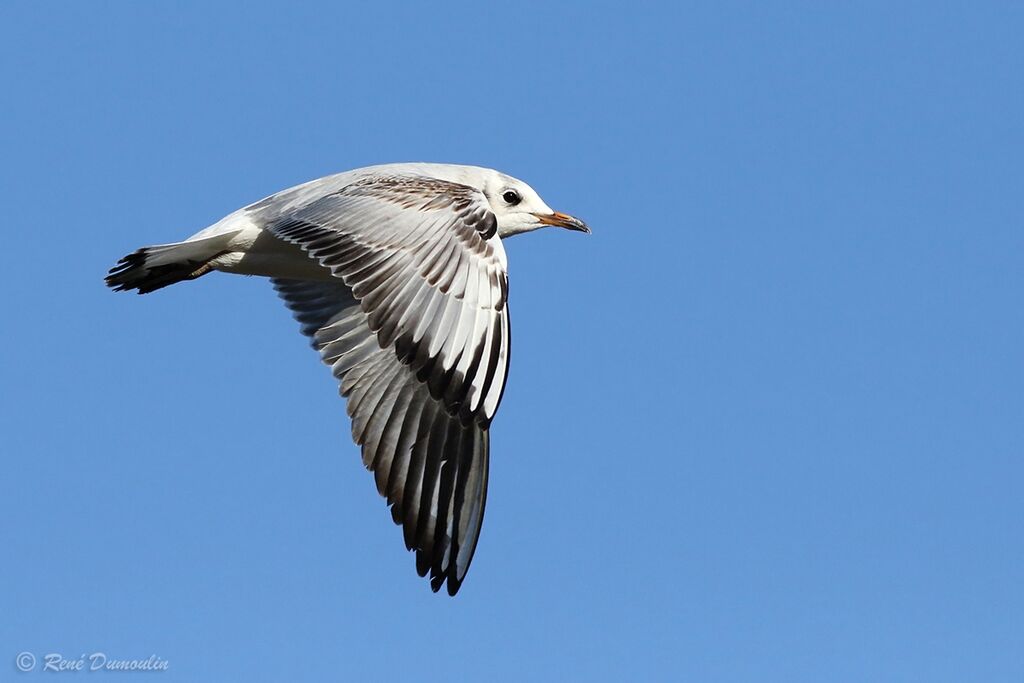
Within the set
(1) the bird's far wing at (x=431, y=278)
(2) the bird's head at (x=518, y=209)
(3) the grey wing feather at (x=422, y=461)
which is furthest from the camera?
(2) the bird's head at (x=518, y=209)

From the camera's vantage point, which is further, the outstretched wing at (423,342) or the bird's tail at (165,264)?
the bird's tail at (165,264)

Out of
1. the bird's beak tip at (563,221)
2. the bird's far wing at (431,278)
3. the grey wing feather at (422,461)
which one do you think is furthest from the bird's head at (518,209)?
the bird's far wing at (431,278)

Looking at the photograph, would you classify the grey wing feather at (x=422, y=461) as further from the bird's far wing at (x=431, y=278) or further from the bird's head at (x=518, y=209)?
the bird's head at (x=518, y=209)

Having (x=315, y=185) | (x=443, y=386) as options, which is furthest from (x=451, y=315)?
(x=315, y=185)

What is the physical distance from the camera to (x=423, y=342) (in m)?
8.67

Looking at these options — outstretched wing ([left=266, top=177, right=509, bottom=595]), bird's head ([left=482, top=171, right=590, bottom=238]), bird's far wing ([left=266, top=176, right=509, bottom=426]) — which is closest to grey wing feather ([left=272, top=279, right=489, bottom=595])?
outstretched wing ([left=266, top=177, right=509, bottom=595])

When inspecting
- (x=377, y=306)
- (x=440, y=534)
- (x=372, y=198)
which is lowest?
(x=440, y=534)

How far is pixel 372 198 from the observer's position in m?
9.66

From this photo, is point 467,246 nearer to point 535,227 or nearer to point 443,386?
point 443,386

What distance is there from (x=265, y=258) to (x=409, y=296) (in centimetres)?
229

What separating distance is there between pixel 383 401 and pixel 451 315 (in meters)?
1.82

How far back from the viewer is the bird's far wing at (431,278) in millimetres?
8672

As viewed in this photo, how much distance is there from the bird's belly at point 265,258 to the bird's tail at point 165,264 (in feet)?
0.30

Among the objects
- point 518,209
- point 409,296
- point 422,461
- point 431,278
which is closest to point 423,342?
point 409,296
